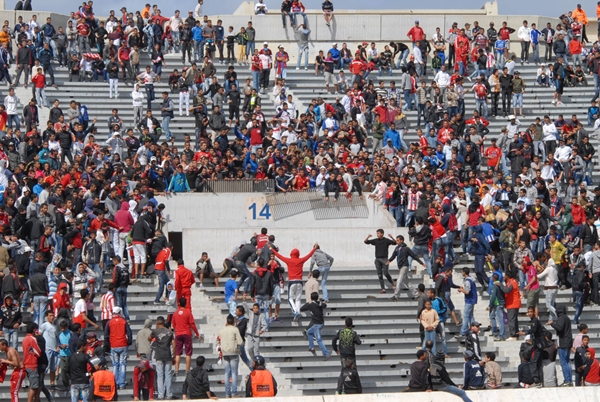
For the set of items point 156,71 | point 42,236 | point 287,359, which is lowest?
point 287,359

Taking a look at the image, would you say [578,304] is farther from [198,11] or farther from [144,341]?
[198,11]

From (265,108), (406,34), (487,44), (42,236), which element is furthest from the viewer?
(406,34)

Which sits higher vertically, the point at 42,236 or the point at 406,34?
the point at 406,34

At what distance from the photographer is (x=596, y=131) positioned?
1447 inches

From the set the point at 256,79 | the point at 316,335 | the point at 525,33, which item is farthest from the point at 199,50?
the point at 316,335

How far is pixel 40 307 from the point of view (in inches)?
1015

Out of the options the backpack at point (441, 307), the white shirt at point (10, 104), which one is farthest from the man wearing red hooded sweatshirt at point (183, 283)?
the white shirt at point (10, 104)

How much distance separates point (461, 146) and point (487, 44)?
767 centimetres

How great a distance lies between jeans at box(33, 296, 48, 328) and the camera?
25750 mm

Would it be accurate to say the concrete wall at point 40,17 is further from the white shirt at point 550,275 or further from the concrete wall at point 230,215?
the white shirt at point 550,275

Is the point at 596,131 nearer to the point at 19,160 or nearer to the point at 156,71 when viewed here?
the point at 156,71

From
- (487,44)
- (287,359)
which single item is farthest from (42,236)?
(487,44)

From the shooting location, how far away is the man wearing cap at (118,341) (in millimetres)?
24328

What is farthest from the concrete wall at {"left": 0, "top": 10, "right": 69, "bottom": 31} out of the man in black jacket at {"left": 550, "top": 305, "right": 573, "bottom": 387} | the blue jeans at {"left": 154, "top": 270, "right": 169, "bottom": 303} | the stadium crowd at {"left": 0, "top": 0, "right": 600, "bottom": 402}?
the man in black jacket at {"left": 550, "top": 305, "right": 573, "bottom": 387}
